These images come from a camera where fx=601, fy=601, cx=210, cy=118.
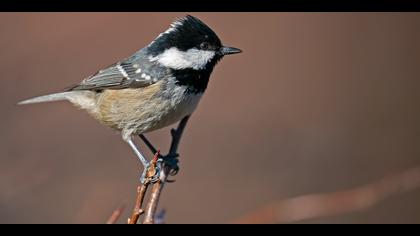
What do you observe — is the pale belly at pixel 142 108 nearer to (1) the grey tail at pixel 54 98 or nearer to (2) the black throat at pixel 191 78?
(2) the black throat at pixel 191 78

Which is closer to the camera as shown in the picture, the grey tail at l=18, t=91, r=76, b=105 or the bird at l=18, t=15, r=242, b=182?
the bird at l=18, t=15, r=242, b=182

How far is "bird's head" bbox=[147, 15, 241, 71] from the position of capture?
3.26 meters

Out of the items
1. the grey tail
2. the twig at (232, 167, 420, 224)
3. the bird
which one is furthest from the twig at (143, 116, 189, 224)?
the grey tail

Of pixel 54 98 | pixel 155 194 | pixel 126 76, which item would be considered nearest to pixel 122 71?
pixel 126 76

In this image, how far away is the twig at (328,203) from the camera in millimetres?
2311

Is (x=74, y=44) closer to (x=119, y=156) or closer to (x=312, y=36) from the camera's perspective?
(x=119, y=156)

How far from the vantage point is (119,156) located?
545cm

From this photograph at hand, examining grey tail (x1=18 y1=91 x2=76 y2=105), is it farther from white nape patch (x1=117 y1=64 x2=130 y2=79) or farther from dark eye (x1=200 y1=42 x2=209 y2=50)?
dark eye (x1=200 y1=42 x2=209 y2=50)

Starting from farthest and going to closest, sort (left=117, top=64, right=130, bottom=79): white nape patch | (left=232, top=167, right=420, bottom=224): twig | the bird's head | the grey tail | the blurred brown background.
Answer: the blurred brown background < the grey tail < (left=117, top=64, right=130, bottom=79): white nape patch < the bird's head < (left=232, top=167, right=420, bottom=224): twig

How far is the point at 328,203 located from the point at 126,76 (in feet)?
5.11

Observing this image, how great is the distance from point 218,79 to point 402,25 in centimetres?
247

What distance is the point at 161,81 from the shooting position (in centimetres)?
337

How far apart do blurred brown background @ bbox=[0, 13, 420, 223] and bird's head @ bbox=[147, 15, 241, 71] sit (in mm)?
1144

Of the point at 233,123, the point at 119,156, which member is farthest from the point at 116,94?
the point at 233,123
